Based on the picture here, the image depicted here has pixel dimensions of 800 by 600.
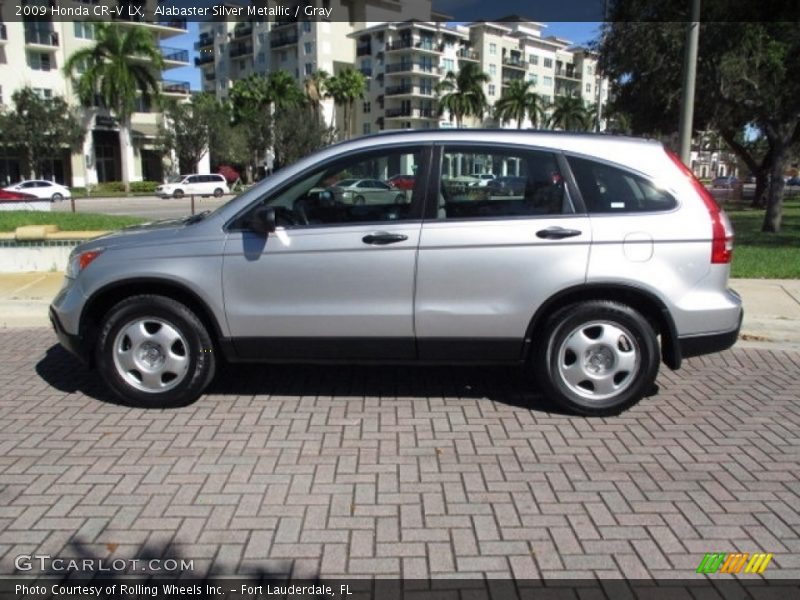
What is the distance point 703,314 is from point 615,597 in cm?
242

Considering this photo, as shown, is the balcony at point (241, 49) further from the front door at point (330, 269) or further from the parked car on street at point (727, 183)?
the front door at point (330, 269)

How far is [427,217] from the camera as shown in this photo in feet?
15.3

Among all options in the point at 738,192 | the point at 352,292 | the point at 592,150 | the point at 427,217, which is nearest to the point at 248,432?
the point at 352,292

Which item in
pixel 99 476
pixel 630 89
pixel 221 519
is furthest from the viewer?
pixel 630 89

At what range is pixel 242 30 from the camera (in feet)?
314

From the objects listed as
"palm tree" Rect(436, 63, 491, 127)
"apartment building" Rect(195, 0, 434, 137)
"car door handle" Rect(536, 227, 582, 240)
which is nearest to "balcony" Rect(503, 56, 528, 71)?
"palm tree" Rect(436, 63, 491, 127)

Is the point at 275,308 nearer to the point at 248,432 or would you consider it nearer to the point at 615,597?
the point at 248,432

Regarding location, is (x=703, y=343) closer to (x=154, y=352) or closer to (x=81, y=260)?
(x=154, y=352)

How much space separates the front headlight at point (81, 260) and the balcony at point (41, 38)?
189 feet

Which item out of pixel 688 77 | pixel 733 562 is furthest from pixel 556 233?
pixel 688 77

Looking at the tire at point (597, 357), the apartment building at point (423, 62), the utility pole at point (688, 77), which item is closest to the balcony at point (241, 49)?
the apartment building at point (423, 62)

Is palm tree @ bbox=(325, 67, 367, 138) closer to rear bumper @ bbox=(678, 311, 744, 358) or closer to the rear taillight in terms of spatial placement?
the rear taillight

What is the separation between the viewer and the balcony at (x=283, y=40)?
287 feet

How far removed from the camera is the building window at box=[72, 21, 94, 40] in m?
55.2
